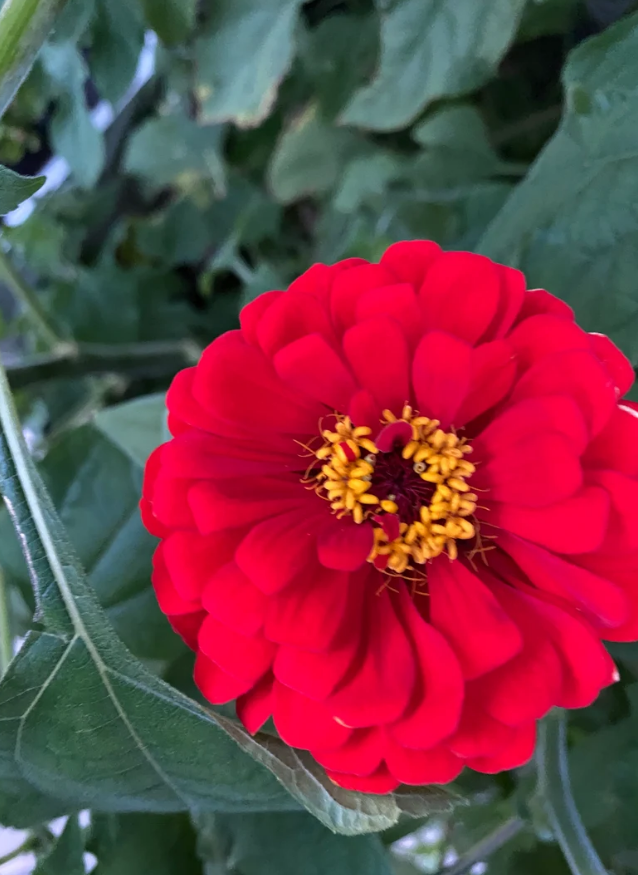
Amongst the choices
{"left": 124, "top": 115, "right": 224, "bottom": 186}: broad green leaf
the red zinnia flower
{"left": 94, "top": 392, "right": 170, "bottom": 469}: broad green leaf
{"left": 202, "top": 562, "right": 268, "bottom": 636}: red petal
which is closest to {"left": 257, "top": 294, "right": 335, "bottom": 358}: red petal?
the red zinnia flower

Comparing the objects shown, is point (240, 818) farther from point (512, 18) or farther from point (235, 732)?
point (512, 18)

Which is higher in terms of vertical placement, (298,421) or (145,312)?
(298,421)

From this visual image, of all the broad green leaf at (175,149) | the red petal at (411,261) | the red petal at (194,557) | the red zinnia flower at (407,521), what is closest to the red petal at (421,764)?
the red zinnia flower at (407,521)

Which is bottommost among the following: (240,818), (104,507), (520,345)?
(240,818)

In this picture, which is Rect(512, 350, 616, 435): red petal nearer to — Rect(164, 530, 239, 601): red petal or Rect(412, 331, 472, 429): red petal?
Rect(412, 331, 472, 429): red petal

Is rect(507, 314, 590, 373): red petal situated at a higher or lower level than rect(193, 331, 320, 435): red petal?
lower

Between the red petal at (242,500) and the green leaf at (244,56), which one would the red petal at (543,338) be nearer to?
the red petal at (242,500)

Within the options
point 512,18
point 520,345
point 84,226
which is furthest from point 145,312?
point 520,345
